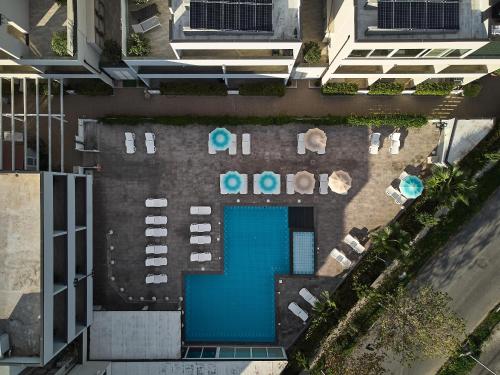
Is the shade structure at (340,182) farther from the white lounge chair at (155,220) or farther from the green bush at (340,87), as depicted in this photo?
the white lounge chair at (155,220)

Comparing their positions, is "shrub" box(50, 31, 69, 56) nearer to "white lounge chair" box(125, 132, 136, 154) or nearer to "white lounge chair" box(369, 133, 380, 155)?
"white lounge chair" box(125, 132, 136, 154)

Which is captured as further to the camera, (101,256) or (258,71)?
(101,256)

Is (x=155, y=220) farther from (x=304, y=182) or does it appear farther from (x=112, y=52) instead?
(x=112, y=52)

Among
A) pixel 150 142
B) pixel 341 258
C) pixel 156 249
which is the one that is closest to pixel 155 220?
pixel 156 249

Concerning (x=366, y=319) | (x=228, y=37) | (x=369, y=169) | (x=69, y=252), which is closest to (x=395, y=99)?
(x=369, y=169)

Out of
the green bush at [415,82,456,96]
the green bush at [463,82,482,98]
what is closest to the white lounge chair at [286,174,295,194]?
the green bush at [415,82,456,96]

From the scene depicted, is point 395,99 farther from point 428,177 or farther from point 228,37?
point 228,37
